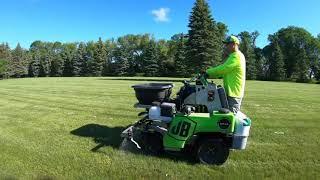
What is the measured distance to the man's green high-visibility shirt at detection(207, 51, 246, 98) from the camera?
8461mm

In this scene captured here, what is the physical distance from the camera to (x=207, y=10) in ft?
175

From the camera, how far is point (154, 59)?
87312mm

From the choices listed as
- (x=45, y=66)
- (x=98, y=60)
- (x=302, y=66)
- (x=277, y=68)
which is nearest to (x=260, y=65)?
(x=277, y=68)

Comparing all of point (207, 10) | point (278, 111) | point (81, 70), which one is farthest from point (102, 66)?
point (278, 111)

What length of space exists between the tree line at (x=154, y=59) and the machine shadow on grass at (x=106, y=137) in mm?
61112

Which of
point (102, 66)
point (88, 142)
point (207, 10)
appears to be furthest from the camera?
point (102, 66)

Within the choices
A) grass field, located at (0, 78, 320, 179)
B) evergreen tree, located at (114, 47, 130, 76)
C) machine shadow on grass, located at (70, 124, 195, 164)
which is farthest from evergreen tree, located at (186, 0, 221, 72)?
evergreen tree, located at (114, 47, 130, 76)

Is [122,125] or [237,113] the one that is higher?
[237,113]

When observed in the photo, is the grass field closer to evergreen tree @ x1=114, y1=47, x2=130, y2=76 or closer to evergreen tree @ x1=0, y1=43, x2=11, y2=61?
evergreen tree @ x1=0, y1=43, x2=11, y2=61

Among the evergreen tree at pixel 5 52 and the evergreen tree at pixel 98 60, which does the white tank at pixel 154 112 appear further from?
the evergreen tree at pixel 98 60

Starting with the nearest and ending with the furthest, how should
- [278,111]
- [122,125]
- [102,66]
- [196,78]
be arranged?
1. [196,78]
2. [122,125]
3. [278,111]
4. [102,66]

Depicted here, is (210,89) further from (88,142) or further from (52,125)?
(52,125)

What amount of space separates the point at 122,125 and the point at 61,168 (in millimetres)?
4352

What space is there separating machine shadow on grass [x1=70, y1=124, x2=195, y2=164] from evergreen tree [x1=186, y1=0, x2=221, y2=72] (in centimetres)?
3989
